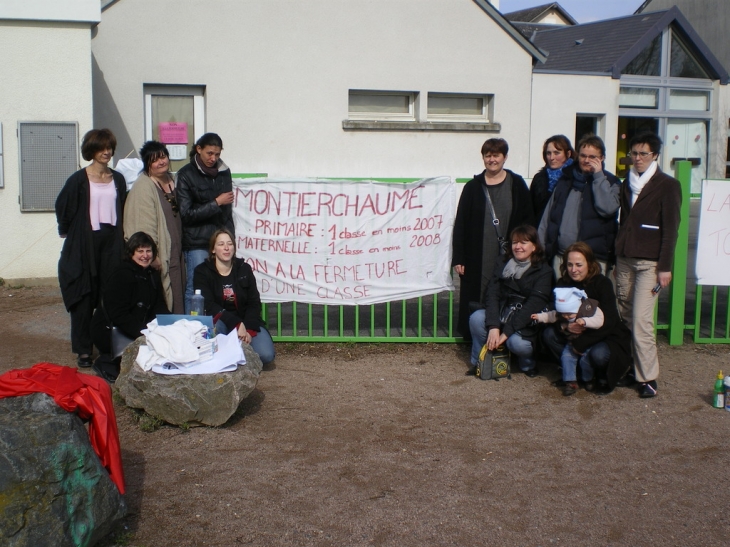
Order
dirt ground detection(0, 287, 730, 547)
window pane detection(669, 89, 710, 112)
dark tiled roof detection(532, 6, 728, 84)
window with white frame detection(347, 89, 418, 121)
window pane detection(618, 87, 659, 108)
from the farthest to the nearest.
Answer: window pane detection(669, 89, 710, 112) → window pane detection(618, 87, 659, 108) → dark tiled roof detection(532, 6, 728, 84) → window with white frame detection(347, 89, 418, 121) → dirt ground detection(0, 287, 730, 547)

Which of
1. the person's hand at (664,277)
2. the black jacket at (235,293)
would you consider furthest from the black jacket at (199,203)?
the person's hand at (664,277)

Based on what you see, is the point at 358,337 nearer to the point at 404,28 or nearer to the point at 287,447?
the point at 287,447

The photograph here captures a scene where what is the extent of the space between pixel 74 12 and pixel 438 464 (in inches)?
308

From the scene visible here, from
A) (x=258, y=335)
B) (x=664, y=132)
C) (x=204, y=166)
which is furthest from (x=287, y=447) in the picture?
(x=664, y=132)

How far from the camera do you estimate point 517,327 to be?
6.18m

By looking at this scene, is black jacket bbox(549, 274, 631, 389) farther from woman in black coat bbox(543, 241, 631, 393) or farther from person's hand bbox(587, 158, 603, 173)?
person's hand bbox(587, 158, 603, 173)

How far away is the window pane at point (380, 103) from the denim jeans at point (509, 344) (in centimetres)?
820

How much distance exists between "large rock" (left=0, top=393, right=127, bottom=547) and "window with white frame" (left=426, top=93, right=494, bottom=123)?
38.0ft

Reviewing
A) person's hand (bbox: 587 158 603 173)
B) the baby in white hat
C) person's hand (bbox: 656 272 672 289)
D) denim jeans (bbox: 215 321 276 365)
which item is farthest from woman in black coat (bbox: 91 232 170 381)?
person's hand (bbox: 656 272 672 289)

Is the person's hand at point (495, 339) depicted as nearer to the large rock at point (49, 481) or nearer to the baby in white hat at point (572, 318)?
the baby in white hat at point (572, 318)

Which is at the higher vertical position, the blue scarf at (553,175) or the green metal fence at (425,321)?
the blue scarf at (553,175)

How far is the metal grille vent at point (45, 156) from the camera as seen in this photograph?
389 inches

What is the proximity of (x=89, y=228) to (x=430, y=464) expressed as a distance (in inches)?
131

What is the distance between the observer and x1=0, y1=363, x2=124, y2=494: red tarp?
3.61 metres
